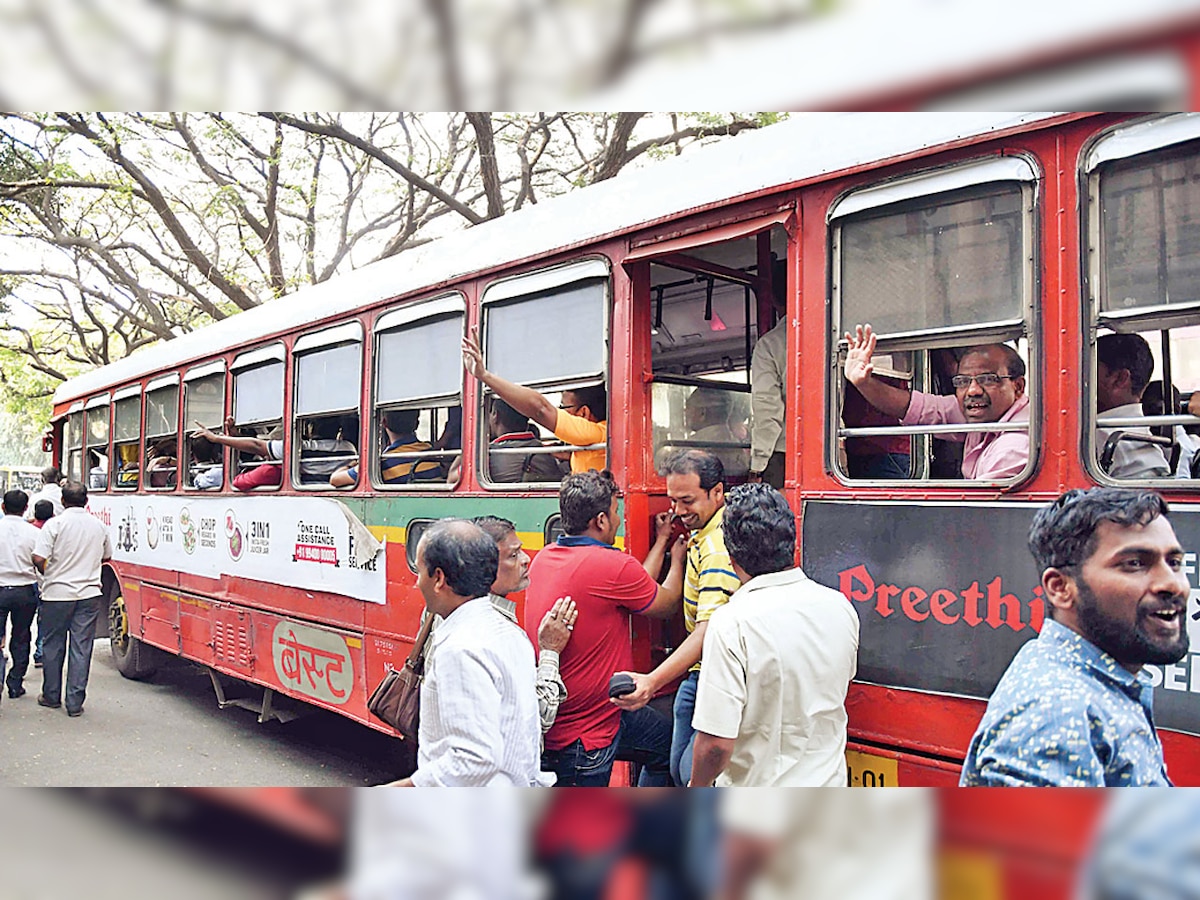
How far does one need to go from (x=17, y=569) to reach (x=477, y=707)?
6462 mm

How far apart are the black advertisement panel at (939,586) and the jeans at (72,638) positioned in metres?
6.44

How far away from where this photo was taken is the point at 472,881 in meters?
2.06

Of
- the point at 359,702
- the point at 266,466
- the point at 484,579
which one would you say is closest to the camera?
the point at 484,579

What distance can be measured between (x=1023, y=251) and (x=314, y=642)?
14.8ft

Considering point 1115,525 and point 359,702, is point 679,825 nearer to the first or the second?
point 1115,525

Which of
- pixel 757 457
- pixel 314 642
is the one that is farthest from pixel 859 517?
pixel 314 642

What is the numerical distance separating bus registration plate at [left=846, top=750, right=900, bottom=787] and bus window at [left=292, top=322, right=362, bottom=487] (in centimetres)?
335

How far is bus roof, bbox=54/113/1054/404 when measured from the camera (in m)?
3.04

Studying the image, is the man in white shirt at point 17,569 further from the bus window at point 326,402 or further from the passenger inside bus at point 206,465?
the bus window at point 326,402

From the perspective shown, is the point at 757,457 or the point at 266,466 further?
the point at 266,466

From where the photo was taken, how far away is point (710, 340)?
500 centimetres

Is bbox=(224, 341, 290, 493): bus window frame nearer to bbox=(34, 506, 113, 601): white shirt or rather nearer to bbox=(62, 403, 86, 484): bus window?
bbox=(34, 506, 113, 601): white shirt

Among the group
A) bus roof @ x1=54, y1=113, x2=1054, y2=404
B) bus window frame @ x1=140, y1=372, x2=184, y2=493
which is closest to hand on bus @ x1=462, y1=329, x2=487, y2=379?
bus roof @ x1=54, y1=113, x2=1054, y2=404

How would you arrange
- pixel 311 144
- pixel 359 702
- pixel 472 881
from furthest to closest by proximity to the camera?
pixel 311 144 → pixel 359 702 → pixel 472 881
